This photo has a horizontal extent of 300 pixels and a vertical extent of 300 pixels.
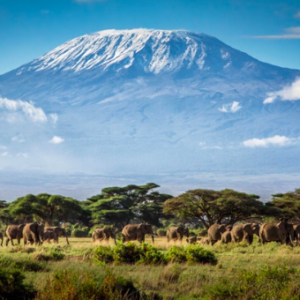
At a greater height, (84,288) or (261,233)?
(261,233)

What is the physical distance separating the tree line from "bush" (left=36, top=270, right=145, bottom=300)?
34.0 m

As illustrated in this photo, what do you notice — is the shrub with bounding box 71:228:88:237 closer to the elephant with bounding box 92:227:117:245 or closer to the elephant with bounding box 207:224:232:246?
the elephant with bounding box 92:227:117:245

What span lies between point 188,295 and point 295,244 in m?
16.2

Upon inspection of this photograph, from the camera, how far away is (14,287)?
1285 centimetres

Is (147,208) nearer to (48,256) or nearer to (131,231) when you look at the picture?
(131,231)

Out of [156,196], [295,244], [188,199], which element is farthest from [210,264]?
[156,196]

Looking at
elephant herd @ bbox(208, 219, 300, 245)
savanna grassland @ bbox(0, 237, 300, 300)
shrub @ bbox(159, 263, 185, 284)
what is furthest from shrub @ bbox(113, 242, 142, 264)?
elephant herd @ bbox(208, 219, 300, 245)

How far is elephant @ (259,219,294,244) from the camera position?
27.7 m

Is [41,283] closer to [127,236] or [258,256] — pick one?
[258,256]

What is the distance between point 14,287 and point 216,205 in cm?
3533

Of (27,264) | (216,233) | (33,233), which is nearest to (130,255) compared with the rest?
(27,264)

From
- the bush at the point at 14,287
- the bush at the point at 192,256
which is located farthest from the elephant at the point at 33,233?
the bush at the point at 14,287

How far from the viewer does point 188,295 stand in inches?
528

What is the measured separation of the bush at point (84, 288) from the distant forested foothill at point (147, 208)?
111ft
